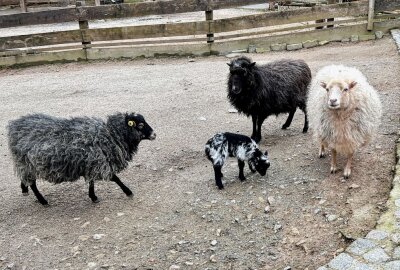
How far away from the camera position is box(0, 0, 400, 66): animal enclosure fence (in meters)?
12.3

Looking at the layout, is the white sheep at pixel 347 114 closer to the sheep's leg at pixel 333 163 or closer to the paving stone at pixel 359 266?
the sheep's leg at pixel 333 163

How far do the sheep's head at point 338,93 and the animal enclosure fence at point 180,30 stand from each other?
7776 mm

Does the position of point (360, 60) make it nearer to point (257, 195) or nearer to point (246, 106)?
point (246, 106)

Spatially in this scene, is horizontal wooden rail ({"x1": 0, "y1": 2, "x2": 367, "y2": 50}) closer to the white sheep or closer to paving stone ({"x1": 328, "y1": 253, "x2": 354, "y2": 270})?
the white sheep

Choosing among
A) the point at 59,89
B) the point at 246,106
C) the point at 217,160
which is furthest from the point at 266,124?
the point at 59,89

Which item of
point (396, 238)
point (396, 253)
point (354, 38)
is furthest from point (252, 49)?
point (396, 253)

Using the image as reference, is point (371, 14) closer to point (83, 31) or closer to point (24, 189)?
point (83, 31)

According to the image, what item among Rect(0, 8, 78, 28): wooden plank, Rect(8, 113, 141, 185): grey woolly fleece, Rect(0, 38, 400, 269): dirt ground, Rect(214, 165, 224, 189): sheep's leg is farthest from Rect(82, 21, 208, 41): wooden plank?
Rect(214, 165, 224, 189): sheep's leg

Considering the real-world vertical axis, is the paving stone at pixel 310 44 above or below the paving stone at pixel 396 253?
above

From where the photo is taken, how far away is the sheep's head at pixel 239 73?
20.4 feet

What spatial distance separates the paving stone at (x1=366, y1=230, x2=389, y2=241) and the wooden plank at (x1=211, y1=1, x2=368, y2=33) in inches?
365

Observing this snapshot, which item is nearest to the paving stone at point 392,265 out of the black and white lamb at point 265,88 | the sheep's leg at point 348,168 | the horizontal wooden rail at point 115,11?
the sheep's leg at point 348,168

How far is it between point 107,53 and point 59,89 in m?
2.91

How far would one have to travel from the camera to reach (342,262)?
146 inches
